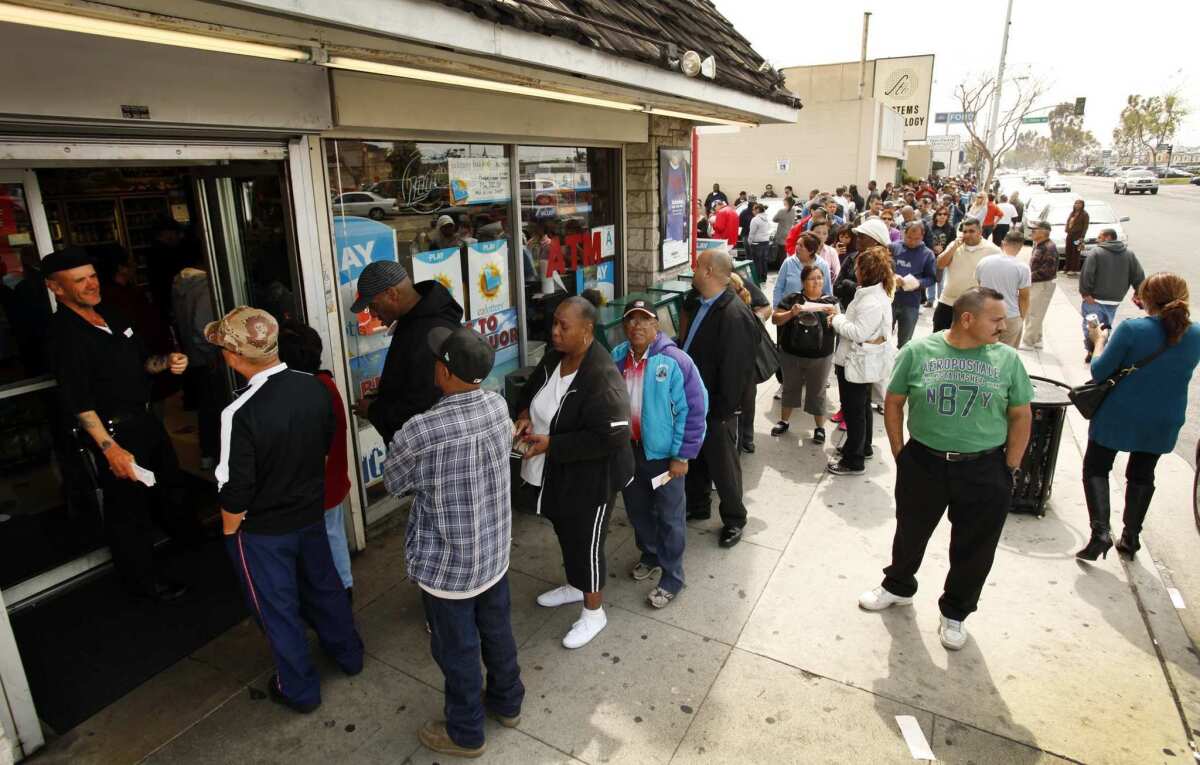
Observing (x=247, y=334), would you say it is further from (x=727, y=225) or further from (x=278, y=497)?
(x=727, y=225)

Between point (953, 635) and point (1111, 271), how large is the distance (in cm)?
636

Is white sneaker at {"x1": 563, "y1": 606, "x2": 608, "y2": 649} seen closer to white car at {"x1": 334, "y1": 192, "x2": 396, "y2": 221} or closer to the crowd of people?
the crowd of people

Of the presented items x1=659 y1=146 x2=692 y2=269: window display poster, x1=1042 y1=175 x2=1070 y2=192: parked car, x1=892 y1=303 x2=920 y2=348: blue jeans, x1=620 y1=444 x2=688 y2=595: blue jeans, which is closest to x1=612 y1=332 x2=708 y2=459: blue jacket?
x1=620 y1=444 x2=688 y2=595: blue jeans

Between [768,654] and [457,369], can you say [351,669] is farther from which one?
[768,654]

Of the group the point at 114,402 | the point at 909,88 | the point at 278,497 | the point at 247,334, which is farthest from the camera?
the point at 909,88

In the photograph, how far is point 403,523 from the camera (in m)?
5.10

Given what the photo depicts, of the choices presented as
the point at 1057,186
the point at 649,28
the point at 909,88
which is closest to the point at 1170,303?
the point at 649,28

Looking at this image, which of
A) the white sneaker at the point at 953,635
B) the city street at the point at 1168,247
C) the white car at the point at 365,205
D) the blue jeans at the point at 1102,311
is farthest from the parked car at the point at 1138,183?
the white car at the point at 365,205

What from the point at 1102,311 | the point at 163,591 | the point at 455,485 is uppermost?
the point at 455,485

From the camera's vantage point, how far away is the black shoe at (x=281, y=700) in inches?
129

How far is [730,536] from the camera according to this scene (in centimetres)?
471

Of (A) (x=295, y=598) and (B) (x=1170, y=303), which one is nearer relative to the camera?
(A) (x=295, y=598)

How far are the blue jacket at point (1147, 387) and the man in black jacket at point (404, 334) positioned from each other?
3867mm

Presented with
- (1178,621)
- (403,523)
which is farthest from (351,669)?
(1178,621)
